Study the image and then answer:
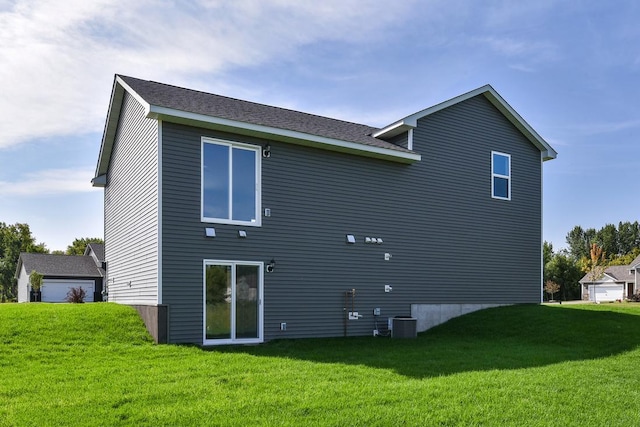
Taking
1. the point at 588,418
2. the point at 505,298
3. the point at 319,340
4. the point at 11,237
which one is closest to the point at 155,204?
the point at 319,340

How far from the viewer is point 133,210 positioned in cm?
1291

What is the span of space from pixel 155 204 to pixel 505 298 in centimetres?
1068

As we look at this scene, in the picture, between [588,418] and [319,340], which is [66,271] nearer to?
[319,340]

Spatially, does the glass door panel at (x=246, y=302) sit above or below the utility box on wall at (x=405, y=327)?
above

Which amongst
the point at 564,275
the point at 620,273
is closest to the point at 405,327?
the point at 620,273

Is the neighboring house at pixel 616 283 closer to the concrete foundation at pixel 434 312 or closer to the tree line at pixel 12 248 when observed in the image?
the concrete foundation at pixel 434 312

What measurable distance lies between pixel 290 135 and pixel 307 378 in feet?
19.8

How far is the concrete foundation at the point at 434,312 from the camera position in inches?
559

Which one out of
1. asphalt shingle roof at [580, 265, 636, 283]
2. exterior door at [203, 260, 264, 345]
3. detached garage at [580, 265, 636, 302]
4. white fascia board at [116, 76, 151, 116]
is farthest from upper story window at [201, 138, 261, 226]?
asphalt shingle roof at [580, 265, 636, 283]

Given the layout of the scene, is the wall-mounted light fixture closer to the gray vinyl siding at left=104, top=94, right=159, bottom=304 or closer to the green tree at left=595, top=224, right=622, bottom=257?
the gray vinyl siding at left=104, top=94, right=159, bottom=304

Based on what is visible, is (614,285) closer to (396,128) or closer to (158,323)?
(396,128)

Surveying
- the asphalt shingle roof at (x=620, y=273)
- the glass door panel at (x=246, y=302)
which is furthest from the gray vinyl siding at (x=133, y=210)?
the asphalt shingle roof at (x=620, y=273)

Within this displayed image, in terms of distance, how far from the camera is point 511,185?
16.5m

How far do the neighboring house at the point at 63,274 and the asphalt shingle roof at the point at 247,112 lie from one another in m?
19.4
